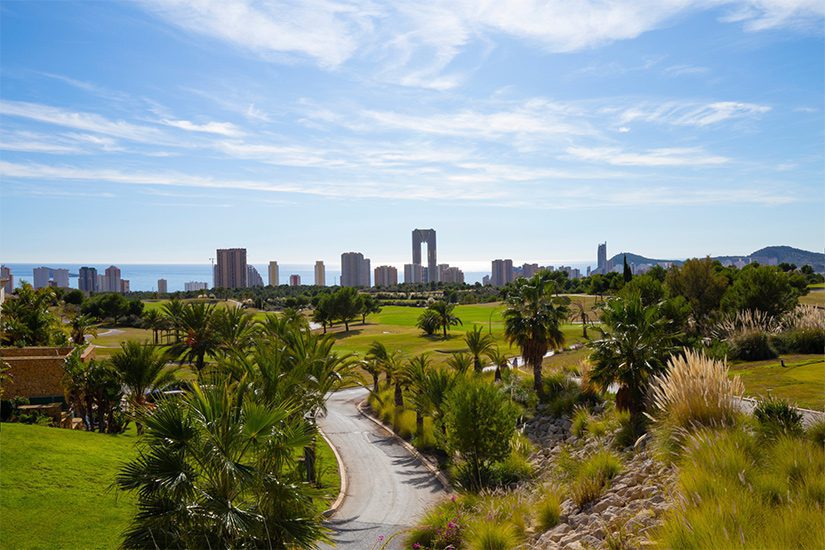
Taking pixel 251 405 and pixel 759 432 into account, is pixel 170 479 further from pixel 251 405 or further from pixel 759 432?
pixel 759 432

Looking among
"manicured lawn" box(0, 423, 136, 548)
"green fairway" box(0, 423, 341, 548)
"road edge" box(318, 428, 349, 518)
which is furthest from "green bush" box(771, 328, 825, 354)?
"manicured lawn" box(0, 423, 136, 548)

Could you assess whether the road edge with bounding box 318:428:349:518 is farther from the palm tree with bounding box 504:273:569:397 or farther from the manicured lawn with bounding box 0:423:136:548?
the palm tree with bounding box 504:273:569:397

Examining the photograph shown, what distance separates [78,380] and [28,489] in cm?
1133

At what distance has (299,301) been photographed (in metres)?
125

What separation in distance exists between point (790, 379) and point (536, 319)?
466 inches

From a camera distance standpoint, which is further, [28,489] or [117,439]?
[117,439]

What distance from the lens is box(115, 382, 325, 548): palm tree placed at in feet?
26.9

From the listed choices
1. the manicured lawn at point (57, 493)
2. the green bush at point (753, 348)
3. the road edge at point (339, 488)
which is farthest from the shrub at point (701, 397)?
the green bush at point (753, 348)

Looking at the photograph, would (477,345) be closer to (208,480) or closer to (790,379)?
(790,379)

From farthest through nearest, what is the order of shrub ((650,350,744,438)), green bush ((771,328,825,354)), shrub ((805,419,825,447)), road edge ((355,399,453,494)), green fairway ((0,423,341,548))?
green bush ((771,328,825,354))
road edge ((355,399,453,494))
green fairway ((0,423,341,548))
shrub ((650,350,744,438))
shrub ((805,419,825,447))

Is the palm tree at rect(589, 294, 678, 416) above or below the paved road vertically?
above

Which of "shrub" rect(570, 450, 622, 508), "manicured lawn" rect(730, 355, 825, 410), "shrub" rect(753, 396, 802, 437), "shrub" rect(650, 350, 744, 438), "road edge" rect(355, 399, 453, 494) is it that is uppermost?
"shrub" rect(650, 350, 744, 438)

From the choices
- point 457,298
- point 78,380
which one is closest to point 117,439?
point 78,380

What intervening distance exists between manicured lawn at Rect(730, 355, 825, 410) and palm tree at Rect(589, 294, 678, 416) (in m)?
2.88
